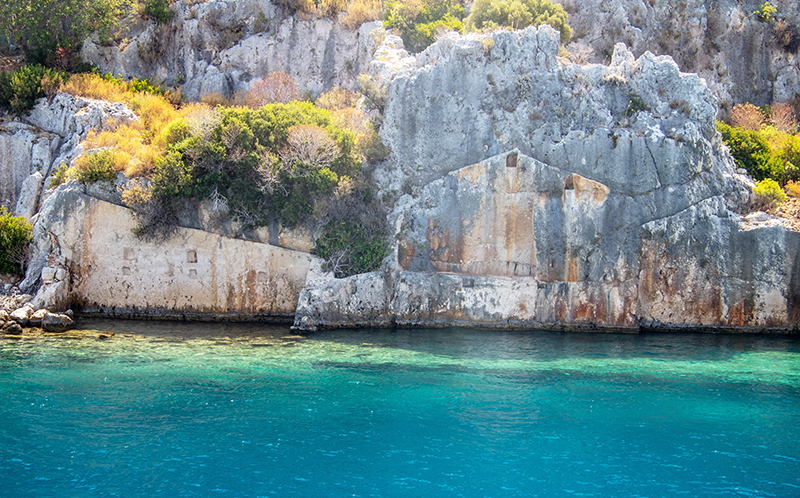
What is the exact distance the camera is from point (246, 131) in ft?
71.1

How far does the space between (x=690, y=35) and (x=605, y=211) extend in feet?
51.0

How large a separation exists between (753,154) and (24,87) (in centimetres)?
3089

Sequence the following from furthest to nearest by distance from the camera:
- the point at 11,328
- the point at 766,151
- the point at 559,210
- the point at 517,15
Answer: the point at 517,15 → the point at 766,151 → the point at 559,210 → the point at 11,328

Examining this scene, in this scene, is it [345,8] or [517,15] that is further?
[345,8]

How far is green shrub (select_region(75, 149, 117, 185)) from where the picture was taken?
69.4ft

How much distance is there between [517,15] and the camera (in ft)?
86.6

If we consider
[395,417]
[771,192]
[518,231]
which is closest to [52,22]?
[518,231]

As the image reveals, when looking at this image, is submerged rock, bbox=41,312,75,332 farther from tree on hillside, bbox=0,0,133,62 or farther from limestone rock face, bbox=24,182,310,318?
tree on hillside, bbox=0,0,133,62

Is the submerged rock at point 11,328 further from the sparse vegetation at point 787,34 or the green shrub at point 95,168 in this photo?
the sparse vegetation at point 787,34

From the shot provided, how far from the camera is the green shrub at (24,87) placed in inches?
992

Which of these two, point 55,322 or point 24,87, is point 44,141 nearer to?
point 24,87

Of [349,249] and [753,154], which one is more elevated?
[753,154]

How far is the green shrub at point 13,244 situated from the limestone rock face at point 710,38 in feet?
85.6

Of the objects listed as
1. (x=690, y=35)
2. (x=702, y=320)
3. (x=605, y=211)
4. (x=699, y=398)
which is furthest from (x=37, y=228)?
(x=690, y=35)
